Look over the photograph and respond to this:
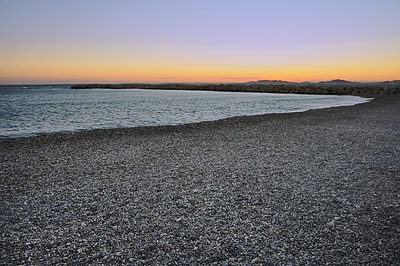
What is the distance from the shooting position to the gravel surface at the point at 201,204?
461cm

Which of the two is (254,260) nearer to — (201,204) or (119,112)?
(201,204)

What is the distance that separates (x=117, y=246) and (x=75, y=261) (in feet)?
2.33

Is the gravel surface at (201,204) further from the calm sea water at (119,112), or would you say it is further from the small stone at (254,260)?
the calm sea water at (119,112)

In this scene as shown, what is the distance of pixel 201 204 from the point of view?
6441 mm

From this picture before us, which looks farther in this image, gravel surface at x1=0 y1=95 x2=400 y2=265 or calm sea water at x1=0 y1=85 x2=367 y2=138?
calm sea water at x1=0 y1=85 x2=367 y2=138

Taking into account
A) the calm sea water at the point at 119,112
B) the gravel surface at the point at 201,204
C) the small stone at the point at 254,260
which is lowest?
the small stone at the point at 254,260

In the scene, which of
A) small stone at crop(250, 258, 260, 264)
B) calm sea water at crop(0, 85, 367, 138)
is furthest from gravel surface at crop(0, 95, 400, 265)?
calm sea water at crop(0, 85, 367, 138)

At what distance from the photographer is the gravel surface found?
182 inches

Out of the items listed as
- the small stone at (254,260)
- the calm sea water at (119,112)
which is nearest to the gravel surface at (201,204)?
the small stone at (254,260)

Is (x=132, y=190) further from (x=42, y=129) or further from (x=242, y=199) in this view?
(x=42, y=129)

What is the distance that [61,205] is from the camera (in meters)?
6.44

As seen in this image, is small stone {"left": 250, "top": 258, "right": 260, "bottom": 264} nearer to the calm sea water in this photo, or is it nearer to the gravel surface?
the gravel surface

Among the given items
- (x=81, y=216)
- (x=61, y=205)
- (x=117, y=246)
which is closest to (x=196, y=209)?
(x=117, y=246)

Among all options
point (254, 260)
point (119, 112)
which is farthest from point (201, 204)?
point (119, 112)
